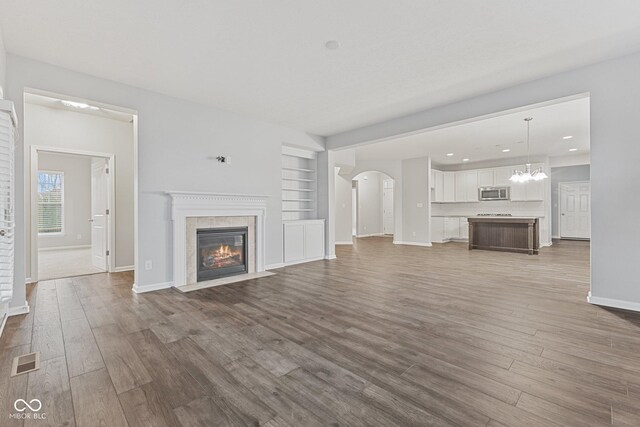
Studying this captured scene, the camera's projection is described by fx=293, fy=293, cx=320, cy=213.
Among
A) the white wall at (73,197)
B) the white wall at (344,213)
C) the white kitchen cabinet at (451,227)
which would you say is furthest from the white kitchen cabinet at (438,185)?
the white wall at (73,197)

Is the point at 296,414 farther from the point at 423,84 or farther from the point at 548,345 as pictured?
the point at 423,84

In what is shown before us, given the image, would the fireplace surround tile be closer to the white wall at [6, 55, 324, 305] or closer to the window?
the white wall at [6, 55, 324, 305]

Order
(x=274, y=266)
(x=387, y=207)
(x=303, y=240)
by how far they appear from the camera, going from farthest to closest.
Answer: (x=387, y=207) → (x=303, y=240) → (x=274, y=266)

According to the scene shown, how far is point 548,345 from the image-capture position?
7.68 feet

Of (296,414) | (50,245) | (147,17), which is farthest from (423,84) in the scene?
(50,245)

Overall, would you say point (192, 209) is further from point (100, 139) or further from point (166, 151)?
point (100, 139)

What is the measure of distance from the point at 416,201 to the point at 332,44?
24.3ft

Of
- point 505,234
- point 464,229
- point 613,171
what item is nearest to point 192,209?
point 613,171

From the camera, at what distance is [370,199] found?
1280 centimetres

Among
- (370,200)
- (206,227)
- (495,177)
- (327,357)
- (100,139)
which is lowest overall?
(327,357)

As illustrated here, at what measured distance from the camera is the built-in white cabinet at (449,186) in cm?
1063

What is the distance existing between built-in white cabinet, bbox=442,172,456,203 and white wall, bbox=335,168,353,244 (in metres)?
3.51

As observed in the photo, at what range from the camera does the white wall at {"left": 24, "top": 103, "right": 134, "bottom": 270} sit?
187 inches

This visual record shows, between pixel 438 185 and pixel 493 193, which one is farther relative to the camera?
pixel 438 185
